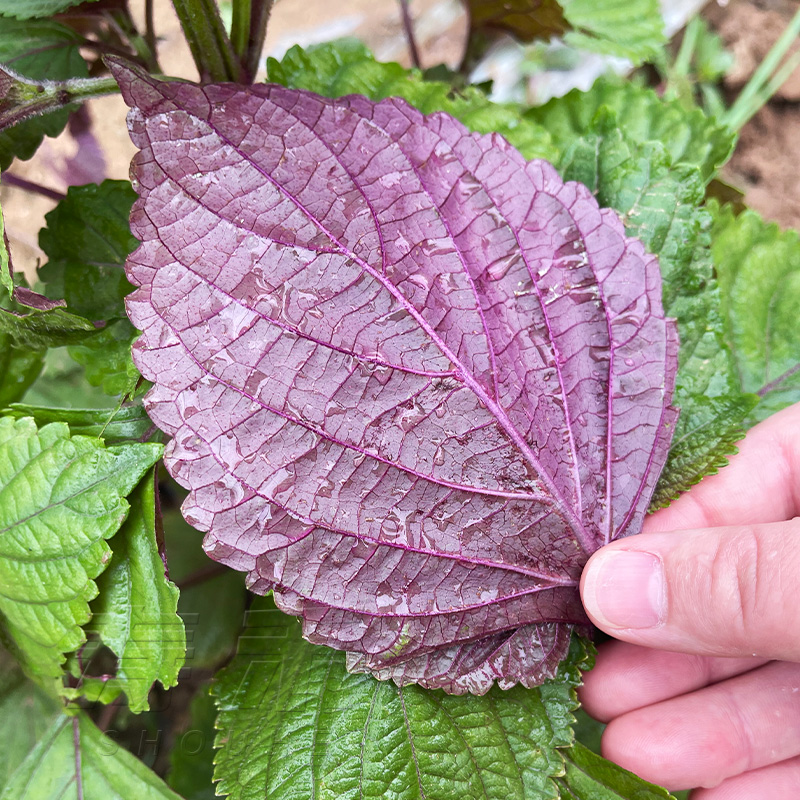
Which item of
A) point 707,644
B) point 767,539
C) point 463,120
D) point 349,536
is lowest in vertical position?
point 707,644

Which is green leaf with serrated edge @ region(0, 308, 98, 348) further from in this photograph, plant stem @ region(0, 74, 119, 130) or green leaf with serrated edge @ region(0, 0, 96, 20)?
green leaf with serrated edge @ region(0, 0, 96, 20)

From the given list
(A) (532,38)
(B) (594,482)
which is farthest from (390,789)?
(A) (532,38)

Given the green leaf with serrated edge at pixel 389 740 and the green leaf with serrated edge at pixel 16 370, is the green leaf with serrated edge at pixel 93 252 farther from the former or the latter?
the green leaf with serrated edge at pixel 389 740

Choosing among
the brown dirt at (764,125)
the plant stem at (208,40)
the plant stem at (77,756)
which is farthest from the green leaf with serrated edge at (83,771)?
the brown dirt at (764,125)

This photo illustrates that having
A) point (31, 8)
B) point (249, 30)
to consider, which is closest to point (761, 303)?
point (249, 30)

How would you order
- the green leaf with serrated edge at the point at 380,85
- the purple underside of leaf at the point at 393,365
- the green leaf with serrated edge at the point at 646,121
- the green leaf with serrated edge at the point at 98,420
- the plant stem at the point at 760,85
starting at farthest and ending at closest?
the plant stem at the point at 760,85 < the green leaf with serrated edge at the point at 646,121 < the green leaf with serrated edge at the point at 380,85 < the green leaf with serrated edge at the point at 98,420 < the purple underside of leaf at the point at 393,365

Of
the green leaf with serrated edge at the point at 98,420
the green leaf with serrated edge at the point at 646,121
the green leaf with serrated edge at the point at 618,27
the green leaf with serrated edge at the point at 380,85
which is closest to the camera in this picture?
the green leaf with serrated edge at the point at 98,420

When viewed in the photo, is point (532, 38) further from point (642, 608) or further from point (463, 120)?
point (642, 608)
